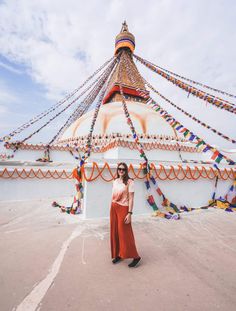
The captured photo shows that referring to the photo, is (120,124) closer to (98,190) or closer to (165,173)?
(165,173)

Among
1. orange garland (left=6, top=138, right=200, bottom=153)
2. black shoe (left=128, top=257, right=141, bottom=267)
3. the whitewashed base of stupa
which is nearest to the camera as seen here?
black shoe (left=128, top=257, right=141, bottom=267)

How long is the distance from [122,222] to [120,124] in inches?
Result: 329

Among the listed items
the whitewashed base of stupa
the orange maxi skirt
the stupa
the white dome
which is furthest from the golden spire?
the orange maxi skirt

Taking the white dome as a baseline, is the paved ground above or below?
below

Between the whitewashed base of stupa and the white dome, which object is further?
the white dome

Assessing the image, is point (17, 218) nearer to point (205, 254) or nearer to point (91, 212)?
point (91, 212)

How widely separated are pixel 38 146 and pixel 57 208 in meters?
6.33

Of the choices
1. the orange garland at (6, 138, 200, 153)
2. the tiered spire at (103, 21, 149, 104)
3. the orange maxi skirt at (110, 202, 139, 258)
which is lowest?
the orange maxi skirt at (110, 202, 139, 258)

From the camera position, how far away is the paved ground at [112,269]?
4.94ft

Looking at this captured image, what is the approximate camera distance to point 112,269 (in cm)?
200

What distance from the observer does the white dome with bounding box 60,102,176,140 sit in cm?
992

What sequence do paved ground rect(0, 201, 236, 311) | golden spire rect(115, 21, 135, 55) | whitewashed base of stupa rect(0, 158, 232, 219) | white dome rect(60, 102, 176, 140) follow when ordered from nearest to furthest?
paved ground rect(0, 201, 236, 311), whitewashed base of stupa rect(0, 158, 232, 219), white dome rect(60, 102, 176, 140), golden spire rect(115, 21, 135, 55)

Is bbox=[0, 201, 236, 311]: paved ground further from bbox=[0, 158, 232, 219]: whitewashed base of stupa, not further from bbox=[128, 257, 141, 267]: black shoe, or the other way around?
bbox=[0, 158, 232, 219]: whitewashed base of stupa

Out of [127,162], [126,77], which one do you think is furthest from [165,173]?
[126,77]
